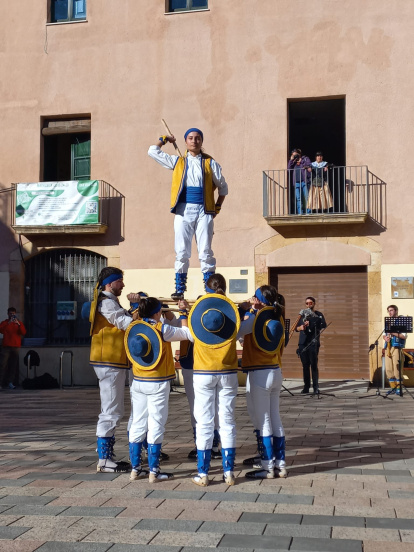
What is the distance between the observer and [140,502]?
5781mm

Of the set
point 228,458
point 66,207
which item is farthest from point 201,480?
point 66,207

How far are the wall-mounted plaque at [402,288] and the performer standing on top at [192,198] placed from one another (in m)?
8.76

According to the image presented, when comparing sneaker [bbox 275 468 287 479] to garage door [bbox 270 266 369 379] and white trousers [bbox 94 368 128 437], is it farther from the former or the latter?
garage door [bbox 270 266 369 379]

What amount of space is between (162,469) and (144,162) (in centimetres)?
1217

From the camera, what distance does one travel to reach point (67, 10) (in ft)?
63.9

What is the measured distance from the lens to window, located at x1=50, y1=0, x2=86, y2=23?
19.4 m

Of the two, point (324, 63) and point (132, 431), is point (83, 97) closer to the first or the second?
point (324, 63)

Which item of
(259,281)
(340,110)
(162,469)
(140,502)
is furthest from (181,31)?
(140,502)

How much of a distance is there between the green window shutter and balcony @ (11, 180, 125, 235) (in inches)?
41.1

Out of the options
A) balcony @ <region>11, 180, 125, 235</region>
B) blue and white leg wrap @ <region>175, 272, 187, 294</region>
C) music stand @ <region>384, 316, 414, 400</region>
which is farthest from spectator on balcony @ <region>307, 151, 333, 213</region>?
blue and white leg wrap @ <region>175, 272, 187, 294</region>

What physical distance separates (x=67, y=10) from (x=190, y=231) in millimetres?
12428

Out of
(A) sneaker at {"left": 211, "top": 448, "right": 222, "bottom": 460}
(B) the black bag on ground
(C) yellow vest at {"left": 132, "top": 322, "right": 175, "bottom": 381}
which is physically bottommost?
(B) the black bag on ground

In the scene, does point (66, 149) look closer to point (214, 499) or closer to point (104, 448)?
point (104, 448)

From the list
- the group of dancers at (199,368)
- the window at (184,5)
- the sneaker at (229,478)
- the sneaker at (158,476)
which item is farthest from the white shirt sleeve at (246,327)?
the window at (184,5)
